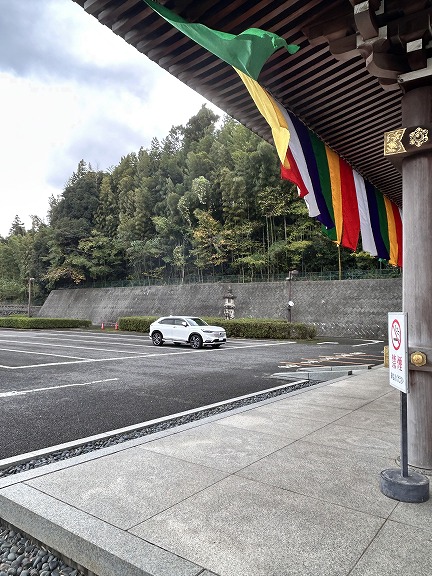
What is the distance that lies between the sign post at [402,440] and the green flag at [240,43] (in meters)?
2.15

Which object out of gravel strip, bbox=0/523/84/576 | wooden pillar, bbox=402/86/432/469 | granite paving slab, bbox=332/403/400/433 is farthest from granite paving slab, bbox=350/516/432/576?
granite paving slab, bbox=332/403/400/433

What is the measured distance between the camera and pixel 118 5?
3.11 metres

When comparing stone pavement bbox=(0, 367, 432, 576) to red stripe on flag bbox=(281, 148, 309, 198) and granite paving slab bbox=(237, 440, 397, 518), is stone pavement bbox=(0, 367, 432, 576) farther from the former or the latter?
red stripe on flag bbox=(281, 148, 309, 198)

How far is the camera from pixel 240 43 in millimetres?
2734

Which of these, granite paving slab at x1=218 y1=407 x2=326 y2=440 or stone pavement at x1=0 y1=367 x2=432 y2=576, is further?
granite paving slab at x1=218 y1=407 x2=326 y2=440

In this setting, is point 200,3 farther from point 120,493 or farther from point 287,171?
point 120,493

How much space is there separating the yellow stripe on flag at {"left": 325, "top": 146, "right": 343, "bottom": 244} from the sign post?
2994 millimetres

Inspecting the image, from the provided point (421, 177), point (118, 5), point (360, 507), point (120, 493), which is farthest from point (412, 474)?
point (118, 5)

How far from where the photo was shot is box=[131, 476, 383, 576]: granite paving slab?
6.47 ft

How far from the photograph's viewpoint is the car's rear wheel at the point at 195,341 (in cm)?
1566

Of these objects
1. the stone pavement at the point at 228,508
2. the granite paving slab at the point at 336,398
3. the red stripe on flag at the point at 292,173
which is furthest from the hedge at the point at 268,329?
the red stripe on flag at the point at 292,173

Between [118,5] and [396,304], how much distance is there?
24537 millimetres

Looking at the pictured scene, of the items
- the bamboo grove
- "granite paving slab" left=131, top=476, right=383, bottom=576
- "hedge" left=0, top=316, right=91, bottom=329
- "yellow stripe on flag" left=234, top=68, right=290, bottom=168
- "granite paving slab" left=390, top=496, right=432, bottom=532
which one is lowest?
"hedge" left=0, top=316, right=91, bottom=329

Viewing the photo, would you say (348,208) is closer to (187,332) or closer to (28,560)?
(28,560)
